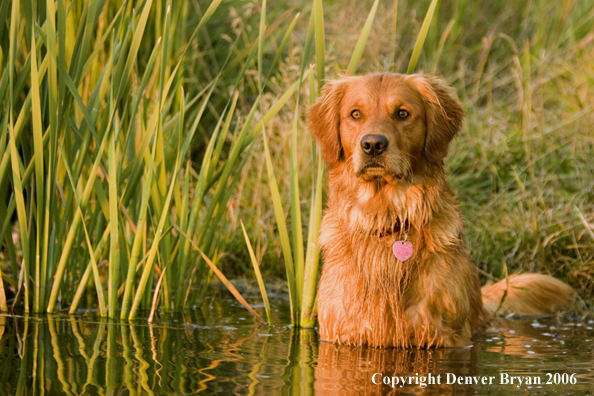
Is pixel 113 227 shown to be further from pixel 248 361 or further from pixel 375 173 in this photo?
pixel 375 173

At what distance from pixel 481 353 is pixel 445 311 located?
10.0 inches

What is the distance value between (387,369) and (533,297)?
6.06 feet

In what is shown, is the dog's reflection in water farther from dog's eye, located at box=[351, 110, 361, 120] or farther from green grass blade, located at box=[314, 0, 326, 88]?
green grass blade, located at box=[314, 0, 326, 88]

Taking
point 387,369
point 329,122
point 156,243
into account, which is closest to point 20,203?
point 156,243

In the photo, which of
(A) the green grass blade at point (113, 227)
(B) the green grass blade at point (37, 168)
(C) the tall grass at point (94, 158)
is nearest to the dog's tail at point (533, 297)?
(C) the tall grass at point (94, 158)

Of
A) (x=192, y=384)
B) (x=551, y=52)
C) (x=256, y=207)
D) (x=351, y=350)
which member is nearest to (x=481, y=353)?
(x=351, y=350)

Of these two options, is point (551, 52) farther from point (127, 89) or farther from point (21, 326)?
point (21, 326)

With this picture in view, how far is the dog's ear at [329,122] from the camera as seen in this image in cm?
399

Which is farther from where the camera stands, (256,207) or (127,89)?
(256,207)

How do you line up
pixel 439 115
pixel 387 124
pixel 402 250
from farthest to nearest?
pixel 439 115 < pixel 402 250 < pixel 387 124

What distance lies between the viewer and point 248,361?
11.1 feet

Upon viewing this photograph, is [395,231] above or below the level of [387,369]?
above

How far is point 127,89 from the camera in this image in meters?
4.29

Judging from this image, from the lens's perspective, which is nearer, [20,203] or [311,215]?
[20,203]
